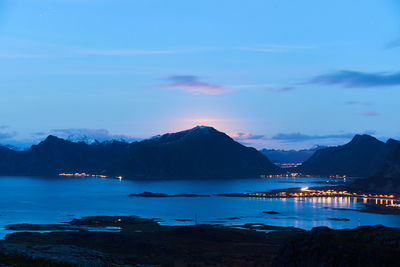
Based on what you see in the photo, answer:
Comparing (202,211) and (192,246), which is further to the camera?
(202,211)

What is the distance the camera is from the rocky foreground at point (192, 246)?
3135 cm

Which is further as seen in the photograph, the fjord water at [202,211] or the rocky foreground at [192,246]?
the fjord water at [202,211]

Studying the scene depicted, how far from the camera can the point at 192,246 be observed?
267 feet

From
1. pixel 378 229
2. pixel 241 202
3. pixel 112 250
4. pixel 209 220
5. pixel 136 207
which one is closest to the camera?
pixel 378 229

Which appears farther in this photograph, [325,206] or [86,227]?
[325,206]

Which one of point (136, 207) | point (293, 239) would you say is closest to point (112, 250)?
point (293, 239)

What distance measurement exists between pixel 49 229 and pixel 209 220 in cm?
4720

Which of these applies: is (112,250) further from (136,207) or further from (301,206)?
(301,206)

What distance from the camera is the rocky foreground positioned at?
103 ft

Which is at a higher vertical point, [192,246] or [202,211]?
[202,211]

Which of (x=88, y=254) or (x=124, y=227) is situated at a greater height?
(x=88, y=254)

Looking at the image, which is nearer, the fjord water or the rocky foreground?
the rocky foreground

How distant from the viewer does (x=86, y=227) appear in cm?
10950

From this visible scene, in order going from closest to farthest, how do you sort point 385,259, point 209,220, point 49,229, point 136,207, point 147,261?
point 385,259 → point 147,261 → point 49,229 → point 209,220 → point 136,207
